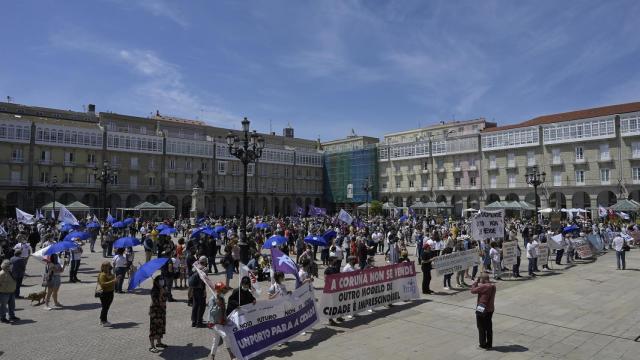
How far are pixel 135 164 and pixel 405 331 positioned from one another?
6027cm

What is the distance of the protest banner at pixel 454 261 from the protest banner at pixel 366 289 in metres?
1.32

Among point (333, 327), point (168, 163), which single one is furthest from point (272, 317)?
point (168, 163)

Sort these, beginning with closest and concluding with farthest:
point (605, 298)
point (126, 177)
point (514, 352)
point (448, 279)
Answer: point (514, 352)
point (605, 298)
point (448, 279)
point (126, 177)

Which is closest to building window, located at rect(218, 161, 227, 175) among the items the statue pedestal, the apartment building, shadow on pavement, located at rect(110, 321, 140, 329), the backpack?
the apartment building

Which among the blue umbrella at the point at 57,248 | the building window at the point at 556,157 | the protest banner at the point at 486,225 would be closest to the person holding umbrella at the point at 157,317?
the blue umbrella at the point at 57,248

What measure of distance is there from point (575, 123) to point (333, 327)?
56402 millimetres

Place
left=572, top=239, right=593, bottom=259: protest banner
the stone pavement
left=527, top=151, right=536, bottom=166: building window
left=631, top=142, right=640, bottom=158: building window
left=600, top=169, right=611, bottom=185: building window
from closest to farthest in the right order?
the stone pavement → left=572, top=239, right=593, bottom=259: protest banner → left=631, top=142, right=640, bottom=158: building window → left=600, top=169, right=611, bottom=185: building window → left=527, top=151, right=536, bottom=166: building window

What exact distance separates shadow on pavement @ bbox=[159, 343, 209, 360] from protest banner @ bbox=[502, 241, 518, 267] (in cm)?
1178

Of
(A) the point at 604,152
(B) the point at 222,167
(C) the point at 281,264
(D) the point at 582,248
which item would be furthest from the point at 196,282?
(B) the point at 222,167

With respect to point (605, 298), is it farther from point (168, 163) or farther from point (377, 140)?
point (377, 140)

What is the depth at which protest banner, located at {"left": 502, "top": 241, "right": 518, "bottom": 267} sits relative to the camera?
51.5 feet

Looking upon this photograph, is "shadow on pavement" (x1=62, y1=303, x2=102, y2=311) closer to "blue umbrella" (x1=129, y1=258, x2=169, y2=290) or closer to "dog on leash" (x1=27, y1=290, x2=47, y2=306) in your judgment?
"dog on leash" (x1=27, y1=290, x2=47, y2=306)

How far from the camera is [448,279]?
13977 mm

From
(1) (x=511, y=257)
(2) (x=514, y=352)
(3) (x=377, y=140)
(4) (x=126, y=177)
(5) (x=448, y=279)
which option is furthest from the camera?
(3) (x=377, y=140)
